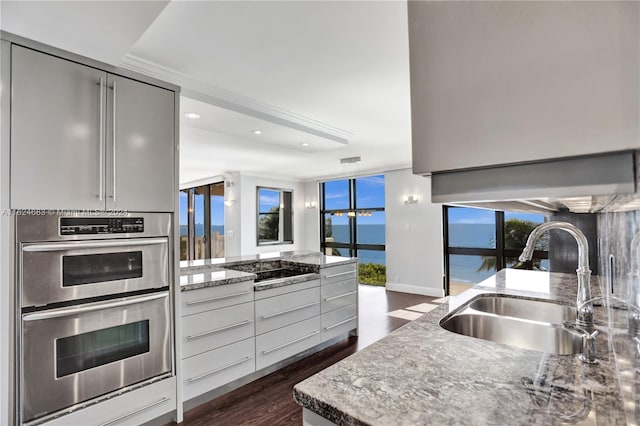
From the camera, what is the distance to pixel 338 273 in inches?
142

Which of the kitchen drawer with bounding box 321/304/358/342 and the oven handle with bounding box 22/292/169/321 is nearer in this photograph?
the oven handle with bounding box 22/292/169/321

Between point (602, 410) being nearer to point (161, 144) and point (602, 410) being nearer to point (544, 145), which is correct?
point (544, 145)

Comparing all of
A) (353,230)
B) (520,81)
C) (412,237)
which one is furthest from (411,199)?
(520,81)

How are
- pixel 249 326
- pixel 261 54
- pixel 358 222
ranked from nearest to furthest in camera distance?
1. pixel 261 54
2. pixel 249 326
3. pixel 358 222

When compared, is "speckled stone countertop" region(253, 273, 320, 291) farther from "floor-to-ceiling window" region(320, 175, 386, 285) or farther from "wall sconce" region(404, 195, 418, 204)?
"floor-to-ceiling window" region(320, 175, 386, 285)

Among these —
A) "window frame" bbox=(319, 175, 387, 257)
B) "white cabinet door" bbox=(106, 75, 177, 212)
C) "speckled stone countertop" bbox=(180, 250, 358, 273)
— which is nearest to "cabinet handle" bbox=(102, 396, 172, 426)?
"speckled stone countertop" bbox=(180, 250, 358, 273)

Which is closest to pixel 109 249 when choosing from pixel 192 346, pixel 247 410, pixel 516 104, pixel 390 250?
pixel 192 346

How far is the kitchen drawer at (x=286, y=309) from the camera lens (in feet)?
9.21

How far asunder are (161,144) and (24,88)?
71 centimetres

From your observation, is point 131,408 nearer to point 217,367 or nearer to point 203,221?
point 217,367

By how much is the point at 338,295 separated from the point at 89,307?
2.35 metres

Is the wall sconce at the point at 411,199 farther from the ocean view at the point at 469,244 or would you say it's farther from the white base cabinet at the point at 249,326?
the white base cabinet at the point at 249,326

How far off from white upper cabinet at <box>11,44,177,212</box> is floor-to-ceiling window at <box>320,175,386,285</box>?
532cm

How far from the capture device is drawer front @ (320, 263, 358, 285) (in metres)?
3.45
